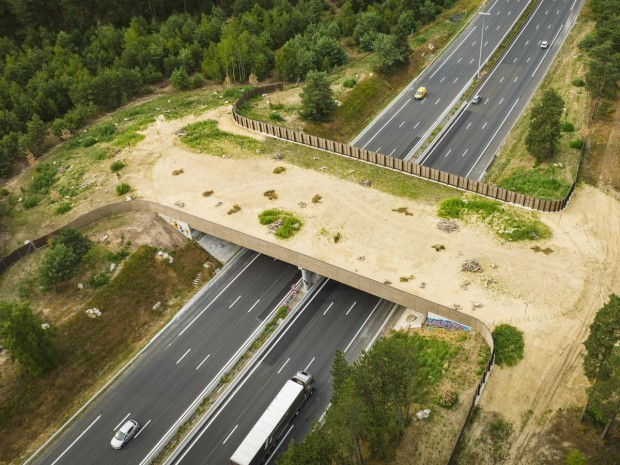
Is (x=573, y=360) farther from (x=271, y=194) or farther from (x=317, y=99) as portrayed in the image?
(x=317, y=99)

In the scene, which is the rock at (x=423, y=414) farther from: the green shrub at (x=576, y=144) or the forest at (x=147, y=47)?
the forest at (x=147, y=47)

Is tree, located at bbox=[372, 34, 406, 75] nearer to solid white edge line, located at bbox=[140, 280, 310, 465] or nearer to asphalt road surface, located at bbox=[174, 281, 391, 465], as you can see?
asphalt road surface, located at bbox=[174, 281, 391, 465]

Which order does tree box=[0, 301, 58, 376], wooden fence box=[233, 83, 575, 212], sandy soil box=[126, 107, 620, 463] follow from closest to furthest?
sandy soil box=[126, 107, 620, 463]
tree box=[0, 301, 58, 376]
wooden fence box=[233, 83, 575, 212]

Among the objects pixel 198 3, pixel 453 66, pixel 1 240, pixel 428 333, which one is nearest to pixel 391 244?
pixel 428 333

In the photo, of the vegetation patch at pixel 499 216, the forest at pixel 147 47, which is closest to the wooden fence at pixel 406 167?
the vegetation patch at pixel 499 216

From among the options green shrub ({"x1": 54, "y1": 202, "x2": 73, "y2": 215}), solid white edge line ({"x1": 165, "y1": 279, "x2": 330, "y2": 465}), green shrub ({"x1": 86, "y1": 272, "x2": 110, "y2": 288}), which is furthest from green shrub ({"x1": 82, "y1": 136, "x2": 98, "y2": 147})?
solid white edge line ({"x1": 165, "y1": 279, "x2": 330, "y2": 465})

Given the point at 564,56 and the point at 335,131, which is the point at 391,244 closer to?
the point at 335,131

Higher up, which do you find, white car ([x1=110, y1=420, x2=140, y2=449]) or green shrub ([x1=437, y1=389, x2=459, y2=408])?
green shrub ([x1=437, y1=389, x2=459, y2=408])
